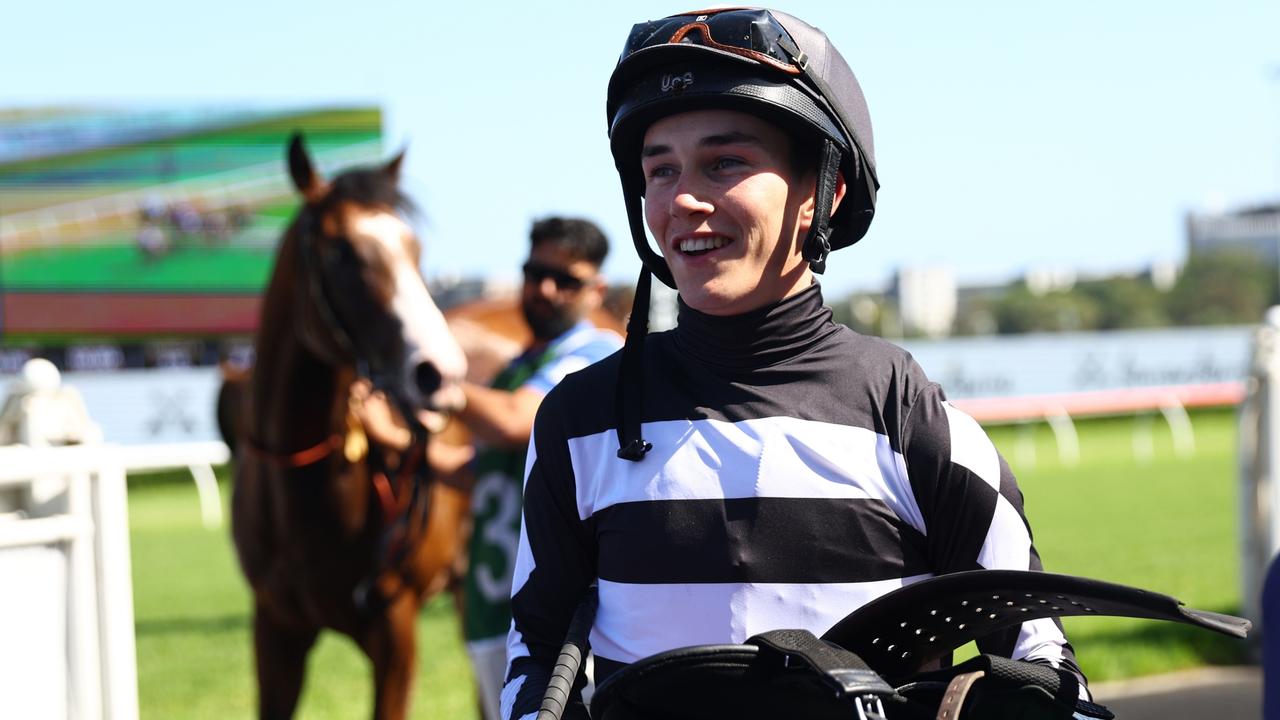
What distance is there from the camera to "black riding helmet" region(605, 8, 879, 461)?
5.51 feet

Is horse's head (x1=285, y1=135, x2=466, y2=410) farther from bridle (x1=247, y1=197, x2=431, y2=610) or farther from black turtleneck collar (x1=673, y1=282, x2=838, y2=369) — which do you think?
black turtleneck collar (x1=673, y1=282, x2=838, y2=369)

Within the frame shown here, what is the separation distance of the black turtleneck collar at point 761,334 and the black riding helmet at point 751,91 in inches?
3.0

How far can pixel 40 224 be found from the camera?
2359 cm

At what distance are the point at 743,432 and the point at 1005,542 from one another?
13.4 inches

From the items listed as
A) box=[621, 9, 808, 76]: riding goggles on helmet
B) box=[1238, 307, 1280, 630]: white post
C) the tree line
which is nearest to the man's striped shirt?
box=[621, 9, 808, 76]: riding goggles on helmet

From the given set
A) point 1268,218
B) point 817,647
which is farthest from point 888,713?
point 1268,218

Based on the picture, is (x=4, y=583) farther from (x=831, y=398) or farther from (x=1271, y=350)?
(x=1271, y=350)

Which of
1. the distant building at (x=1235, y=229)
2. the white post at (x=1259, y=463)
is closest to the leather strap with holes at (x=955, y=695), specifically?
the white post at (x=1259, y=463)

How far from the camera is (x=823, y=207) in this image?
5.68 feet

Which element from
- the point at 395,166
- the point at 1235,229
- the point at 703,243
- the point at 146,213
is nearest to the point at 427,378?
the point at 395,166

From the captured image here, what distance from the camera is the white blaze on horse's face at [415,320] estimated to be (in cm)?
383

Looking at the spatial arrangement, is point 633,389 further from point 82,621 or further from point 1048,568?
point 1048,568

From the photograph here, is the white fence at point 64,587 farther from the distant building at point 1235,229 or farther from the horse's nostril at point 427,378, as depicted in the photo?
the distant building at point 1235,229

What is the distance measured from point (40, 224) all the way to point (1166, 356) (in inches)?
808
